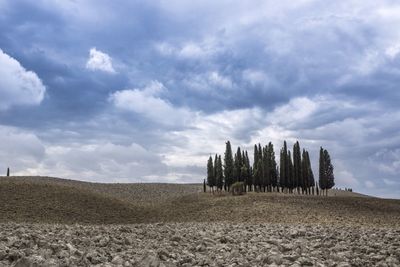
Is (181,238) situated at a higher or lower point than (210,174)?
lower

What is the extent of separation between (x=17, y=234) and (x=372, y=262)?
42.1 ft

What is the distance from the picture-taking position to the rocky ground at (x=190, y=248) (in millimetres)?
14188

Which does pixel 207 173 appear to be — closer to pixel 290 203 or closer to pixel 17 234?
pixel 290 203

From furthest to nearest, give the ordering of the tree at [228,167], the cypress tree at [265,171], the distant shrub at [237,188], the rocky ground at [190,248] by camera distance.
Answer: the cypress tree at [265,171], the tree at [228,167], the distant shrub at [237,188], the rocky ground at [190,248]

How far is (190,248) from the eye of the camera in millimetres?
17875

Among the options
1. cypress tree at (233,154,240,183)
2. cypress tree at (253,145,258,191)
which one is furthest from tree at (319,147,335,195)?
cypress tree at (233,154,240,183)

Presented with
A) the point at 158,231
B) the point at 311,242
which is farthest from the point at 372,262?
the point at 158,231

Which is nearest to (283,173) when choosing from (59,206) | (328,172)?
(328,172)

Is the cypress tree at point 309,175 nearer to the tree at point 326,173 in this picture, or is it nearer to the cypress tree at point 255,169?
the tree at point 326,173

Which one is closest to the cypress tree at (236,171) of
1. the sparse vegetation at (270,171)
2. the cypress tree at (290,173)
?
the sparse vegetation at (270,171)

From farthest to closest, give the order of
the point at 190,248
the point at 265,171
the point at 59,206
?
the point at 265,171 < the point at 59,206 < the point at 190,248

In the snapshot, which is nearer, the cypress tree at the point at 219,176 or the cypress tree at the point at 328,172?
the cypress tree at the point at 219,176

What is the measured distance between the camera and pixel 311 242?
66.8 ft

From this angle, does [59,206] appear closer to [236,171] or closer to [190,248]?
[190,248]
